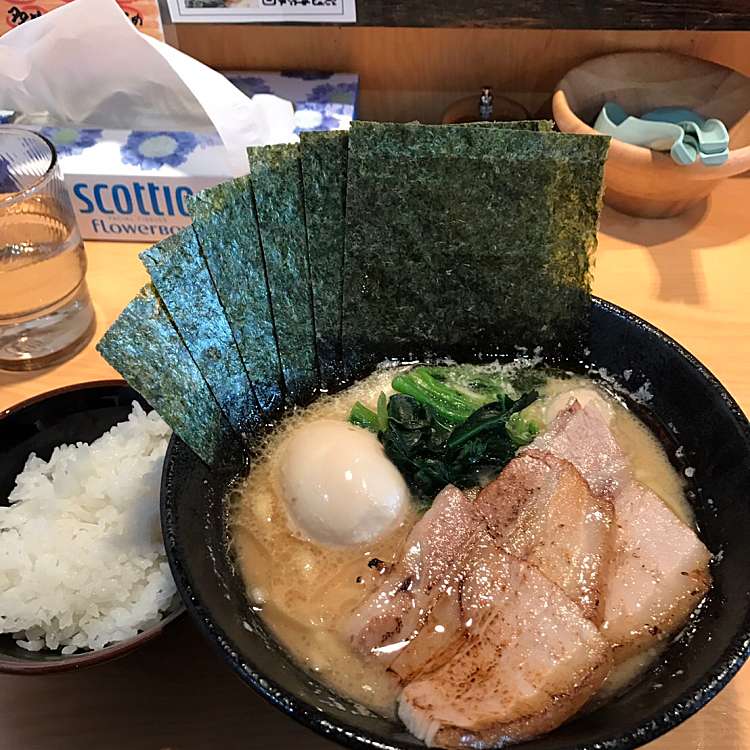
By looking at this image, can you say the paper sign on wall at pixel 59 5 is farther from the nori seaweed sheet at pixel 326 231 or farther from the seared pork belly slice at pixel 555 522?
the seared pork belly slice at pixel 555 522

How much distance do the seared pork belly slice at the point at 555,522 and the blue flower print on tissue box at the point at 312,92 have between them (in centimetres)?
96

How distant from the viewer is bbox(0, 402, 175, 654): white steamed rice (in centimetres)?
100

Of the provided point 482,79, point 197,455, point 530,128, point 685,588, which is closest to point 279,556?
point 197,455

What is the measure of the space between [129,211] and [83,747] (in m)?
1.04

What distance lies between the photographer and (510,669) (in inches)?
33.3

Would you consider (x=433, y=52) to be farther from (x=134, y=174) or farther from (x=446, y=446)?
(x=446, y=446)

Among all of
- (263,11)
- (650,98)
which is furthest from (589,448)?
(263,11)

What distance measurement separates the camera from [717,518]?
3.49 ft

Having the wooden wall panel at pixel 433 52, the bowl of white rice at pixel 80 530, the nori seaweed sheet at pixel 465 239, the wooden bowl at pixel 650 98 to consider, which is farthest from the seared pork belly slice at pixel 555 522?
the wooden wall panel at pixel 433 52

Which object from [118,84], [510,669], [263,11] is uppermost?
[263,11]

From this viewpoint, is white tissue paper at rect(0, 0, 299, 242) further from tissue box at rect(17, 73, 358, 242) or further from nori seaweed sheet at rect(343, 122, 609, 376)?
nori seaweed sheet at rect(343, 122, 609, 376)

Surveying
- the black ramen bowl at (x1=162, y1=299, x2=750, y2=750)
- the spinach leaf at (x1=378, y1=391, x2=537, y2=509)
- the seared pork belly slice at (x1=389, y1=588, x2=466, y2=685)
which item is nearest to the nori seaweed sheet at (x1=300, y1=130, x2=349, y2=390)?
the spinach leaf at (x1=378, y1=391, x2=537, y2=509)

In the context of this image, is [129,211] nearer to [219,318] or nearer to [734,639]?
[219,318]

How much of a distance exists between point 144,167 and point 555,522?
110 centimetres
